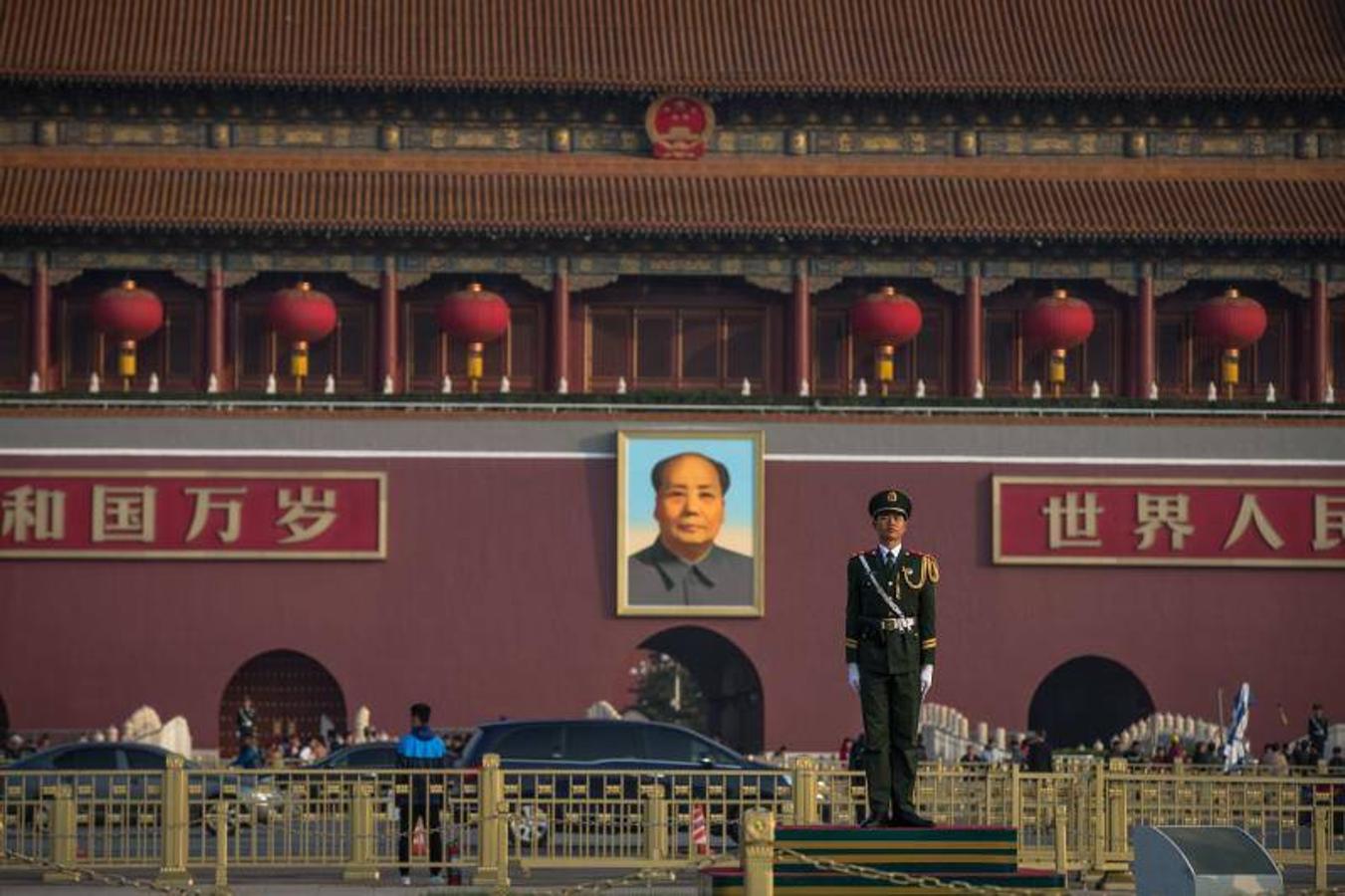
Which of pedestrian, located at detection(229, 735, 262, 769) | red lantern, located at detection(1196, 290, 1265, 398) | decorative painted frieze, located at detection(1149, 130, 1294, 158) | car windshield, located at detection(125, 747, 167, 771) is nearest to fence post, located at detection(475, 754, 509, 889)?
pedestrian, located at detection(229, 735, 262, 769)

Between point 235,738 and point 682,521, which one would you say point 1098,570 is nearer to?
point 682,521

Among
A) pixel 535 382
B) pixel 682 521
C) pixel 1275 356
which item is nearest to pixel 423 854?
pixel 682 521

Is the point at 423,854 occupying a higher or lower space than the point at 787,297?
lower

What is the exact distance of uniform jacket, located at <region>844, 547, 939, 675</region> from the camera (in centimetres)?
1873

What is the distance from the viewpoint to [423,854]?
80.0 ft

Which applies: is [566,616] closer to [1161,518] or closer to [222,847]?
[1161,518]

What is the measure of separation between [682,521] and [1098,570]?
18.7 ft

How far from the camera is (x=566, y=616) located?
41094 millimetres

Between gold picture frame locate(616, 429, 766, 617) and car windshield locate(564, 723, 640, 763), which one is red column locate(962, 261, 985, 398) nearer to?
gold picture frame locate(616, 429, 766, 617)

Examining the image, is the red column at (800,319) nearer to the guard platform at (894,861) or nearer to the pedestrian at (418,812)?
the pedestrian at (418,812)

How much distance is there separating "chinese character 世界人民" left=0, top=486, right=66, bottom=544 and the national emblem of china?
1060 cm

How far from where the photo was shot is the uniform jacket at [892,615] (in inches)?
738

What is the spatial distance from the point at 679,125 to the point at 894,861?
28.3m

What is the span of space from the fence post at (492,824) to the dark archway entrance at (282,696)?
60.1 ft
